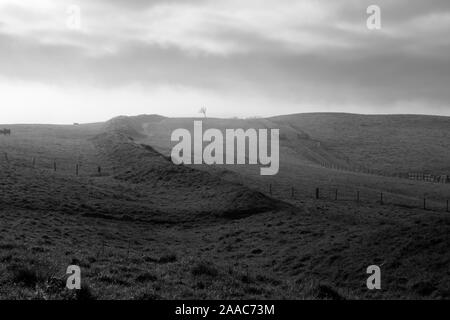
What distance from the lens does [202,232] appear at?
32500mm

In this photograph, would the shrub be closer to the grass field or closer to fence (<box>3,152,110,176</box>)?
the grass field

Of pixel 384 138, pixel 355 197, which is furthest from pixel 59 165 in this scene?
pixel 384 138

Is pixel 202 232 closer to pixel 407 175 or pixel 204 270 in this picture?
pixel 204 270

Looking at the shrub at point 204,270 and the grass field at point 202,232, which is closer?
the grass field at point 202,232

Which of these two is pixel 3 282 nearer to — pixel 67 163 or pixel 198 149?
pixel 67 163

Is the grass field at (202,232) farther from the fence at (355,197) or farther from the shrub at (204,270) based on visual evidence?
the fence at (355,197)

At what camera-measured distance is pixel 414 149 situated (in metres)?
107

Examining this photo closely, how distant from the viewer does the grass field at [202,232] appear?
1445cm

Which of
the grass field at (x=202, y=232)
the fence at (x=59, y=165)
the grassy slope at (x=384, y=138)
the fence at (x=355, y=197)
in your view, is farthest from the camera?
the grassy slope at (x=384, y=138)

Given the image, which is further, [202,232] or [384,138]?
[384,138]

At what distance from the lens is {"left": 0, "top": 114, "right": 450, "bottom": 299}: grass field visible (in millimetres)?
14453

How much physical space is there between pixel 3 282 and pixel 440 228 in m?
18.5

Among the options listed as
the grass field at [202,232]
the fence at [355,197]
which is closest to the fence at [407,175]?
the grass field at [202,232]

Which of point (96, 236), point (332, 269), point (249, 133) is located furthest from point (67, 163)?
point (249, 133)
